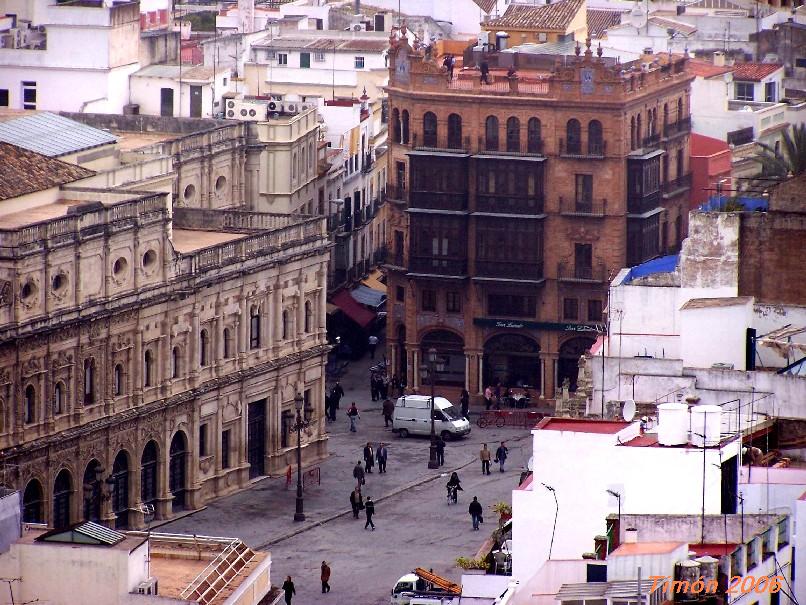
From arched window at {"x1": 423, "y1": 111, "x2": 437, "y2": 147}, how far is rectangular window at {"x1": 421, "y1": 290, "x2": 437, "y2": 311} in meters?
6.79

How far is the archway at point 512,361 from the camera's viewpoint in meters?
139

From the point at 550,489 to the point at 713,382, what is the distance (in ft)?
35.2

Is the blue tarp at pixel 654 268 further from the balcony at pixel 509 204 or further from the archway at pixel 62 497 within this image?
the balcony at pixel 509 204

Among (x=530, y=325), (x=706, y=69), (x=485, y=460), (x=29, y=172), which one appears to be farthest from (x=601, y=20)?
(x=29, y=172)

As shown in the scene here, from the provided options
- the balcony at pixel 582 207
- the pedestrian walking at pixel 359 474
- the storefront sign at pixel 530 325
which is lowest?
the pedestrian walking at pixel 359 474

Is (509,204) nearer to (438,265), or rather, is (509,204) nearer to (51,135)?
(438,265)

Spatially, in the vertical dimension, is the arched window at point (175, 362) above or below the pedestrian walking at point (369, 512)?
above

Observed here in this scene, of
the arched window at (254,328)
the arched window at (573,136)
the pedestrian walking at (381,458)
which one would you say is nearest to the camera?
the arched window at (254,328)

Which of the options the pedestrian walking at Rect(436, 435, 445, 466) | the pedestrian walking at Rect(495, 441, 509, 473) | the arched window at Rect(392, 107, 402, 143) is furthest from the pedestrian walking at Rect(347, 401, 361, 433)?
the arched window at Rect(392, 107, 402, 143)

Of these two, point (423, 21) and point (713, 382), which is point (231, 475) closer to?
point (713, 382)

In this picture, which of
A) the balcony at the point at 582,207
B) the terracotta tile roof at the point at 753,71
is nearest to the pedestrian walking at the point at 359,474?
the balcony at the point at 582,207

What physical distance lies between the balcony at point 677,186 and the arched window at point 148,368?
36812mm

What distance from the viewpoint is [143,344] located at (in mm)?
114062

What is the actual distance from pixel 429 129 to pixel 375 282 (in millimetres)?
19681
